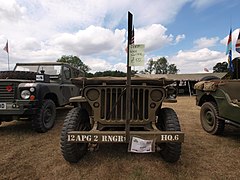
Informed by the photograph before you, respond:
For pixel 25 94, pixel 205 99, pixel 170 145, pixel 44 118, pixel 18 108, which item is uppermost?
pixel 25 94

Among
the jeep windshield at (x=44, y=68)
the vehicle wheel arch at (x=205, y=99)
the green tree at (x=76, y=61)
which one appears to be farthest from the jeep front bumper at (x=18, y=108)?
the green tree at (x=76, y=61)

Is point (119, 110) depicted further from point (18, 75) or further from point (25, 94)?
point (18, 75)

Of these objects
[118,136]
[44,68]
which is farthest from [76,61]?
[118,136]

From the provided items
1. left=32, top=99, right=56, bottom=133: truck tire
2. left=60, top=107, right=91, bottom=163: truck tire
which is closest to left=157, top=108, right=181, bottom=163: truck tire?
left=60, top=107, right=91, bottom=163: truck tire

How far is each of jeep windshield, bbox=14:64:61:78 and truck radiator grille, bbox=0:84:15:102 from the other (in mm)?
1710

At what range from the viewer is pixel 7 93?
457cm

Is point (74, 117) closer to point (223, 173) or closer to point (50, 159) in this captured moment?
point (50, 159)

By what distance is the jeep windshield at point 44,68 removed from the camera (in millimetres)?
6225

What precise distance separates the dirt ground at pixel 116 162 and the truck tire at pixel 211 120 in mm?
369

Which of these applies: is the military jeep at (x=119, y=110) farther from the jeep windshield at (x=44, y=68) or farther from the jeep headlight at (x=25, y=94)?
the jeep windshield at (x=44, y=68)

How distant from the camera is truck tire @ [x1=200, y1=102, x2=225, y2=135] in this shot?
4618mm

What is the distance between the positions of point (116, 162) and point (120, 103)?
94 cm

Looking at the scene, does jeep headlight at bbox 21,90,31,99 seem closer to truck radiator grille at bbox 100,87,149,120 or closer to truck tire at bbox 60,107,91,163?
truck tire at bbox 60,107,91,163

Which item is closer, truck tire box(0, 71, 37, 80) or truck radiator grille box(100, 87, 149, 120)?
truck radiator grille box(100, 87, 149, 120)
